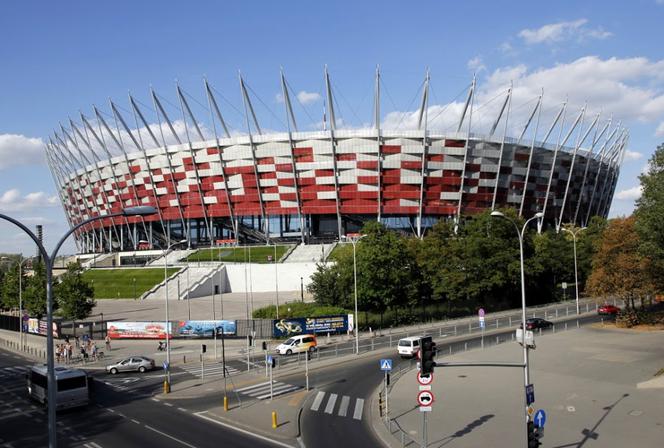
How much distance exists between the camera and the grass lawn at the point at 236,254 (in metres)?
102

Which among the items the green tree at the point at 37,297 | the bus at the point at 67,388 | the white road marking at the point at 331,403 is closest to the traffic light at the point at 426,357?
the white road marking at the point at 331,403

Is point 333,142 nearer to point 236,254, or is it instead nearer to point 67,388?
point 236,254

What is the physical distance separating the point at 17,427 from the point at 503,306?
62152 mm

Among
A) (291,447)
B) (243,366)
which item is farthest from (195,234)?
(291,447)

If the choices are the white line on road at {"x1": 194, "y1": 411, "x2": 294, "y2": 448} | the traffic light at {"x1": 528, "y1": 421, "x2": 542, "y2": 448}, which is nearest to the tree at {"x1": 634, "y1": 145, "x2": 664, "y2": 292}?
the traffic light at {"x1": 528, "y1": 421, "x2": 542, "y2": 448}

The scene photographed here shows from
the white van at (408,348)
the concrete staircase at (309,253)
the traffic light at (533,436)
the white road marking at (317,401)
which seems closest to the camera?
the traffic light at (533,436)

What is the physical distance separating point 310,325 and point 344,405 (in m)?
25.6

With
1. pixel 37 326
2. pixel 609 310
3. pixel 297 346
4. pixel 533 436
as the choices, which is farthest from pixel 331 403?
pixel 37 326

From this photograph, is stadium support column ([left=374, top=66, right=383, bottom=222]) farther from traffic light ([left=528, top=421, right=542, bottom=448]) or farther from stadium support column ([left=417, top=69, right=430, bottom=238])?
traffic light ([left=528, top=421, right=542, bottom=448])

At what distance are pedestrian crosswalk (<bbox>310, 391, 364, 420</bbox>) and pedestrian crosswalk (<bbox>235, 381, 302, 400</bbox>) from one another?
224 centimetres

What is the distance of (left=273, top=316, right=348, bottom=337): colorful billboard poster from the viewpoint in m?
53.6

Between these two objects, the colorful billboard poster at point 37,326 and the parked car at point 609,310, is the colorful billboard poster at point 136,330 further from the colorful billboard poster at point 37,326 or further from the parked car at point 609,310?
the parked car at point 609,310

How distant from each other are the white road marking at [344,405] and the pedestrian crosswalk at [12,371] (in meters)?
26.6

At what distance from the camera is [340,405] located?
2894 centimetres
